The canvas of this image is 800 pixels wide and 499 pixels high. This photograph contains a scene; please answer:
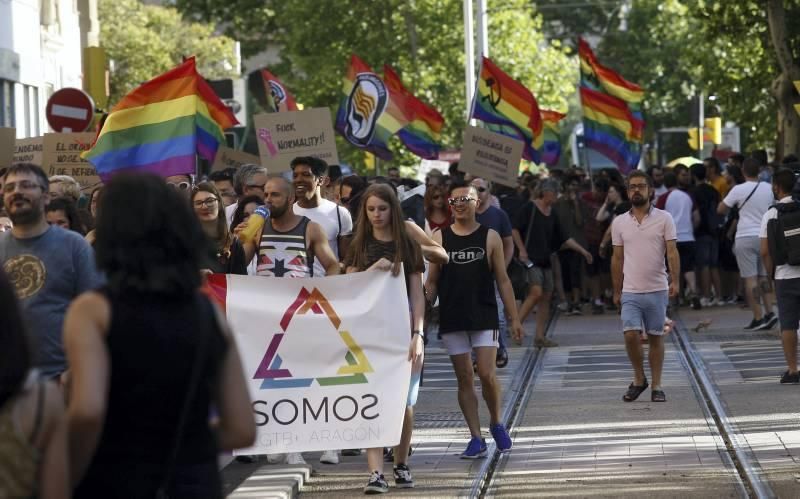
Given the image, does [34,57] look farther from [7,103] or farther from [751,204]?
[751,204]

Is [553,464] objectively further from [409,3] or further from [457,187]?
[409,3]

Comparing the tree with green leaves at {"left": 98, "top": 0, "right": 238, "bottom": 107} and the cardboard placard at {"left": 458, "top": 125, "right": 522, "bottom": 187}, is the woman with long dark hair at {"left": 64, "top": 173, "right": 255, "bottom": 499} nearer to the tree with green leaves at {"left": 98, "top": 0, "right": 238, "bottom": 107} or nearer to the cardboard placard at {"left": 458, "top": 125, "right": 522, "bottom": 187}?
the cardboard placard at {"left": 458, "top": 125, "right": 522, "bottom": 187}

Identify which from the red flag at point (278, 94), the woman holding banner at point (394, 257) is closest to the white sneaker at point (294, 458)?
the woman holding banner at point (394, 257)

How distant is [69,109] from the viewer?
19.3 meters

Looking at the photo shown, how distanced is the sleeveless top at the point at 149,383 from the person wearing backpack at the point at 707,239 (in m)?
19.8

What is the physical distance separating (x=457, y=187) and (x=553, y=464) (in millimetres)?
1870

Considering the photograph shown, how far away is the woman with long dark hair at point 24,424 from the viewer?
13.8 feet

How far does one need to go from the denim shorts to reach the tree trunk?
1833cm

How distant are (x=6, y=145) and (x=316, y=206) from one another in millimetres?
4232

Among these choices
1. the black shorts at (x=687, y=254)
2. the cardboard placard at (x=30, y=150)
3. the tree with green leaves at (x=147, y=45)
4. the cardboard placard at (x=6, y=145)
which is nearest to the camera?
the cardboard placard at (x=6, y=145)

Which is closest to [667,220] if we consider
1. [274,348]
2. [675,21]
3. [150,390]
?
[274,348]

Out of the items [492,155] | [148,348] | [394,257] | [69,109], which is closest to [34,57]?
[69,109]

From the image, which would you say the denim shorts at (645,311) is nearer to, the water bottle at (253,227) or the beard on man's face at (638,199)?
the beard on man's face at (638,199)

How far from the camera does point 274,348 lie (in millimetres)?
9680
